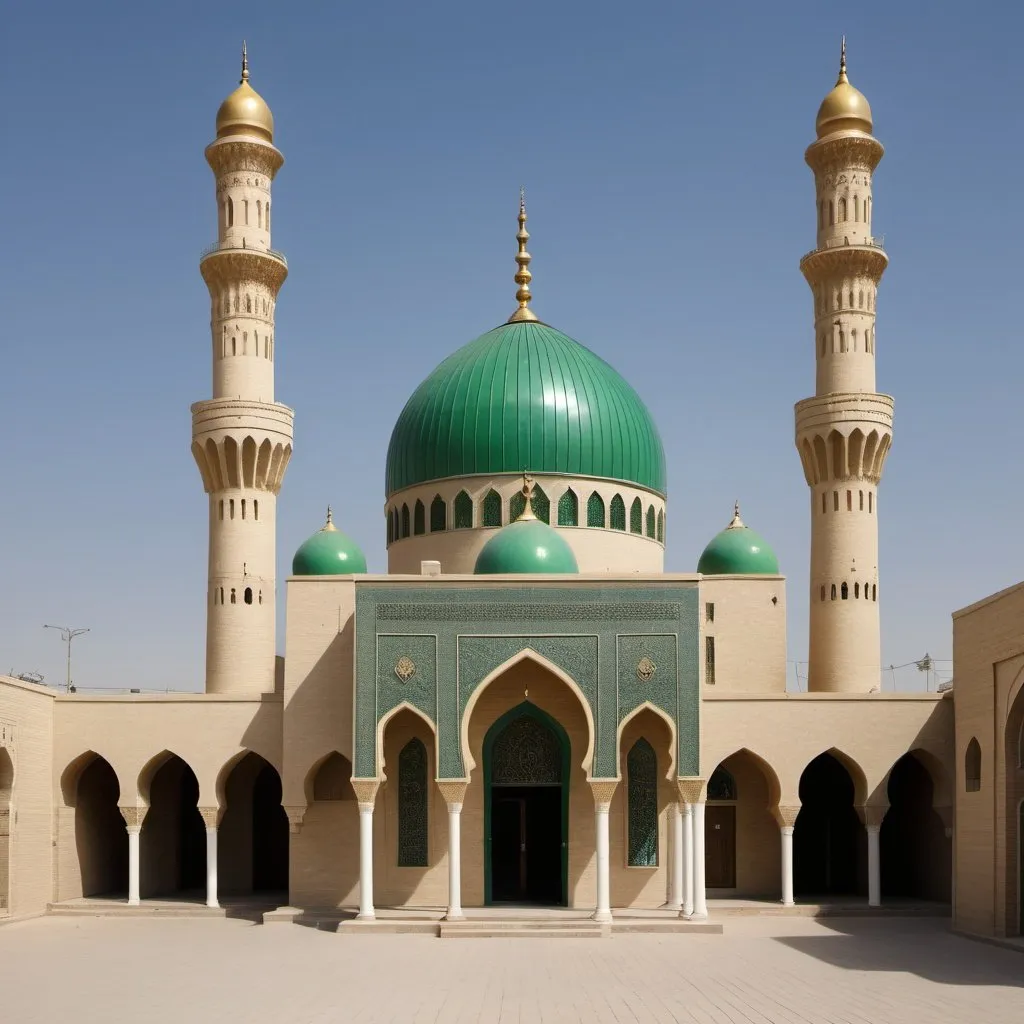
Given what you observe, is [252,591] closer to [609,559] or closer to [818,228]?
[609,559]

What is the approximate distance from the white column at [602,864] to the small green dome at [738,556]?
15.6 ft

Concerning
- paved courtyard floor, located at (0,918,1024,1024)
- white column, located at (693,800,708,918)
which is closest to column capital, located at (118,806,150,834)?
paved courtyard floor, located at (0,918,1024,1024)

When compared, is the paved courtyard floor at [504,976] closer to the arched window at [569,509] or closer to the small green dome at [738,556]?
the small green dome at [738,556]

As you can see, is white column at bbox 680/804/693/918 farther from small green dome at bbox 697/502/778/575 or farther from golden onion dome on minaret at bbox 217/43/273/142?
golden onion dome on minaret at bbox 217/43/273/142

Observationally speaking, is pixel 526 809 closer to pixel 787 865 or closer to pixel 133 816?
pixel 787 865

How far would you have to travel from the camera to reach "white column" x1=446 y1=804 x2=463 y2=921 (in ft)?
54.1

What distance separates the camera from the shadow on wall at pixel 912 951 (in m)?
12.9

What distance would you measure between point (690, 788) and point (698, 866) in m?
0.89

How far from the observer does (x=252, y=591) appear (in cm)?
2053

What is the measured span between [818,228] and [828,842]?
860 centimetres

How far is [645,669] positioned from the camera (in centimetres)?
1709

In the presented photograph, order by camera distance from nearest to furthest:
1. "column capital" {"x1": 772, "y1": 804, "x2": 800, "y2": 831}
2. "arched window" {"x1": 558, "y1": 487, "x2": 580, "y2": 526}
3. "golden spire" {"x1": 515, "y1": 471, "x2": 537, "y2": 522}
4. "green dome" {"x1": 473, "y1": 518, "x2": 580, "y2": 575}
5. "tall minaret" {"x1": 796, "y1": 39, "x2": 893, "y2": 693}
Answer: "green dome" {"x1": 473, "y1": 518, "x2": 580, "y2": 575}
"column capital" {"x1": 772, "y1": 804, "x2": 800, "y2": 831}
"golden spire" {"x1": 515, "y1": 471, "x2": 537, "y2": 522}
"tall minaret" {"x1": 796, "y1": 39, "x2": 893, "y2": 693}
"arched window" {"x1": 558, "y1": 487, "x2": 580, "y2": 526}

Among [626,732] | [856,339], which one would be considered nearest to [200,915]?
[626,732]

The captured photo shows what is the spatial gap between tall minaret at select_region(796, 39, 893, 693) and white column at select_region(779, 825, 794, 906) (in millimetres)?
2890
